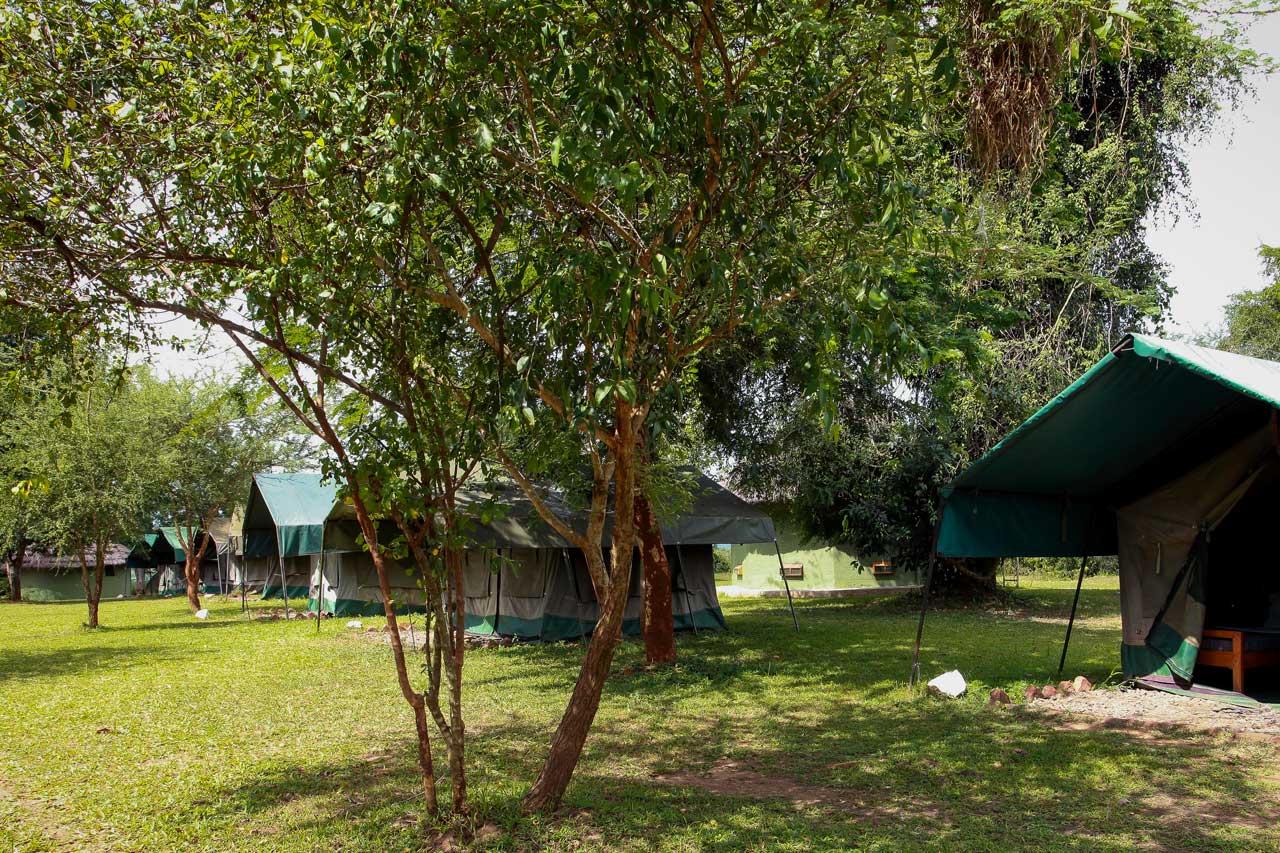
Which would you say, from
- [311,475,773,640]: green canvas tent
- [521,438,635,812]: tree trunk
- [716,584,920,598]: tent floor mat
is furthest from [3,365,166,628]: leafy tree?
[521,438,635,812]: tree trunk

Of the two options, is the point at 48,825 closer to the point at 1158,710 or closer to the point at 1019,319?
the point at 1158,710

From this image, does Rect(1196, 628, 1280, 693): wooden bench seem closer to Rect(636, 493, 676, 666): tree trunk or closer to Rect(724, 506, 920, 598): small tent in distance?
Rect(636, 493, 676, 666): tree trunk

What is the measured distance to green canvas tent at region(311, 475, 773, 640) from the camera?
41.2 ft

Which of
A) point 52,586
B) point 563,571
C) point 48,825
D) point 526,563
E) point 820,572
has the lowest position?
point 52,586

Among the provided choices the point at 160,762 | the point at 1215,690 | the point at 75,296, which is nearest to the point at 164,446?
the point at 160,762

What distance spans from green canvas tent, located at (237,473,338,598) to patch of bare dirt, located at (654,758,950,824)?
13.3 m

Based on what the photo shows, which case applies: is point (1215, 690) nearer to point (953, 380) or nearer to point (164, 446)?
point (953, 380)

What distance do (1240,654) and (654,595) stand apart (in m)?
5.82

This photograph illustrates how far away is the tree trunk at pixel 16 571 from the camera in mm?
34125

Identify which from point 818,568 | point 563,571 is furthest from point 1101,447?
point 818,568

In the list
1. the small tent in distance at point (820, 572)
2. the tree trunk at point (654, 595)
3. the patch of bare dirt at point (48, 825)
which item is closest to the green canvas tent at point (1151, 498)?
the tree trunk at point (654, 595)

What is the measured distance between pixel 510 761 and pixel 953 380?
5621 mm

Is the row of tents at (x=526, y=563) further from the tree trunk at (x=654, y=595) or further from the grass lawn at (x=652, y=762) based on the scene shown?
the grass lawn at (x=652, y=762)

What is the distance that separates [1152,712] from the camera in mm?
7598
